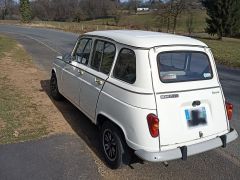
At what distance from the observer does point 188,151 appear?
13.1 feet

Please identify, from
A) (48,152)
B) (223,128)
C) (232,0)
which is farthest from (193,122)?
(232,0)

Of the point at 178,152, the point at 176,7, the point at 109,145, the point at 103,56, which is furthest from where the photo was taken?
the point at 176,7

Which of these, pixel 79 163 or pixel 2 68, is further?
pixel 2 68

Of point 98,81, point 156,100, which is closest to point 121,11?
point 98,81

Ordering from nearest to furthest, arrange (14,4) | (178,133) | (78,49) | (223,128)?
(178,133) < (223,128) < (78,49) < (14,4)

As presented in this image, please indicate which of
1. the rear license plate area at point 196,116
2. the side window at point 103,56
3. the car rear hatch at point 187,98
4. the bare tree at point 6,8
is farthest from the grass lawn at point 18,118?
the bare tree at point 6,8

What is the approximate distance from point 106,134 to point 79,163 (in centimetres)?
56

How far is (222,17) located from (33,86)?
34.1 meters

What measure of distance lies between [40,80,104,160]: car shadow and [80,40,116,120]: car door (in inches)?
18.6

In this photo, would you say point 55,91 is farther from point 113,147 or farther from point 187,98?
point 187,98

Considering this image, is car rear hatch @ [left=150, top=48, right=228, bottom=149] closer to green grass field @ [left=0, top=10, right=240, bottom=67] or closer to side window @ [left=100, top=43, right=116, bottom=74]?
side window @ [left=100, top=43, right=116, bottom=74]

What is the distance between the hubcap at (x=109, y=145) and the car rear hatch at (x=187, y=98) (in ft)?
2.65

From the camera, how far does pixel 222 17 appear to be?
3859 centimetres

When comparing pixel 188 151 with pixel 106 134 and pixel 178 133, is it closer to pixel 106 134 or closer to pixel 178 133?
pixel 178 133
